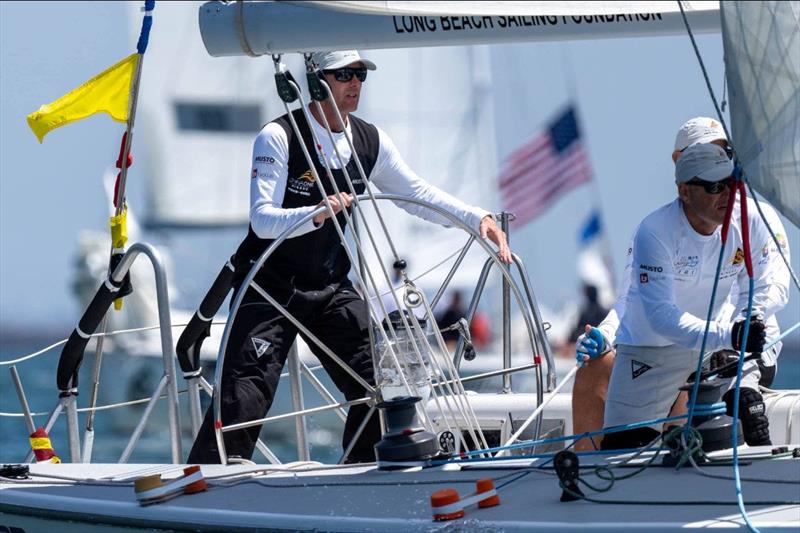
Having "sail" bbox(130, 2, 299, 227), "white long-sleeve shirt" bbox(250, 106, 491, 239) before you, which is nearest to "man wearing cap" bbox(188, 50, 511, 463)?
"white long-sleeve shirt" bbox(250, 106, 491, 239)

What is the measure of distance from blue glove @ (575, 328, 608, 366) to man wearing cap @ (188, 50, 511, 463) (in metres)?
0.36

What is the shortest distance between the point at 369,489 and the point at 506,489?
1.20 ft

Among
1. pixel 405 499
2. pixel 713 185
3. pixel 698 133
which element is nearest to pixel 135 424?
pixel 698 133

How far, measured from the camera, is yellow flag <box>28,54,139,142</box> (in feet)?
17.1

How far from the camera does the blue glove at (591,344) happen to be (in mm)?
4723

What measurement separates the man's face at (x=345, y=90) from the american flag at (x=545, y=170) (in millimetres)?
18602

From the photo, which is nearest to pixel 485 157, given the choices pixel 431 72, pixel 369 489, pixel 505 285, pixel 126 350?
pixel 431 72

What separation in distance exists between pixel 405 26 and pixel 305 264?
1.01m

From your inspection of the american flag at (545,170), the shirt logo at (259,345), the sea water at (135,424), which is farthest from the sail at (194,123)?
the shirt logo at (259,345)

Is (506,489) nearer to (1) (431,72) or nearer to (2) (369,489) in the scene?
(2) (369,489)

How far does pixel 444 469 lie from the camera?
4.03m

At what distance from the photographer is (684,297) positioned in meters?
4.37

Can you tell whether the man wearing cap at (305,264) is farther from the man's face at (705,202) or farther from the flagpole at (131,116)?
the man's face at (705,202)

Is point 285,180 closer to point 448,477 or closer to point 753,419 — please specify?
point 448,477
